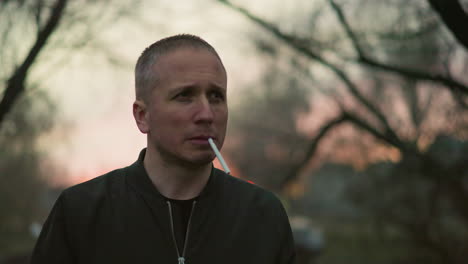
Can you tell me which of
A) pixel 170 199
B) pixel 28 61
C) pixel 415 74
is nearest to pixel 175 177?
pixel 170 199

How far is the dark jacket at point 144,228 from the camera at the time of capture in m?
2.17

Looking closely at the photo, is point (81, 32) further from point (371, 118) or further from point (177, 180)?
point (371, 118)

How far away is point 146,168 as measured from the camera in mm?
2338

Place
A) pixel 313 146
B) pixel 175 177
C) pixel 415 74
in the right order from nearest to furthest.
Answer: pixel 175 177
pixel 415 74
pixel 313 146

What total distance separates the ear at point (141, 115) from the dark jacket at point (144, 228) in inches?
6.9

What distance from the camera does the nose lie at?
2125 mm

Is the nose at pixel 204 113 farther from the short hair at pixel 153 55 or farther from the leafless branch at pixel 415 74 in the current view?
the leafless branch at pixel 415 74

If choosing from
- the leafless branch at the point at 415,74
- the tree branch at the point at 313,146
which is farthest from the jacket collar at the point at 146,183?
the tree branch at the point at 313,146

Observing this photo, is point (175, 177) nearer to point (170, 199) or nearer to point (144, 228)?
point (170, 199)

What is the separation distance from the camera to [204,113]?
2.12 m

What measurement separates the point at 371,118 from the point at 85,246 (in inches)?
410

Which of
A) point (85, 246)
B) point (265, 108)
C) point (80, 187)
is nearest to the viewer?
point (85, 246)

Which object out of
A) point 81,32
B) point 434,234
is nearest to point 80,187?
point 81,32

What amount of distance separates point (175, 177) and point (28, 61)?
2.87 meters
